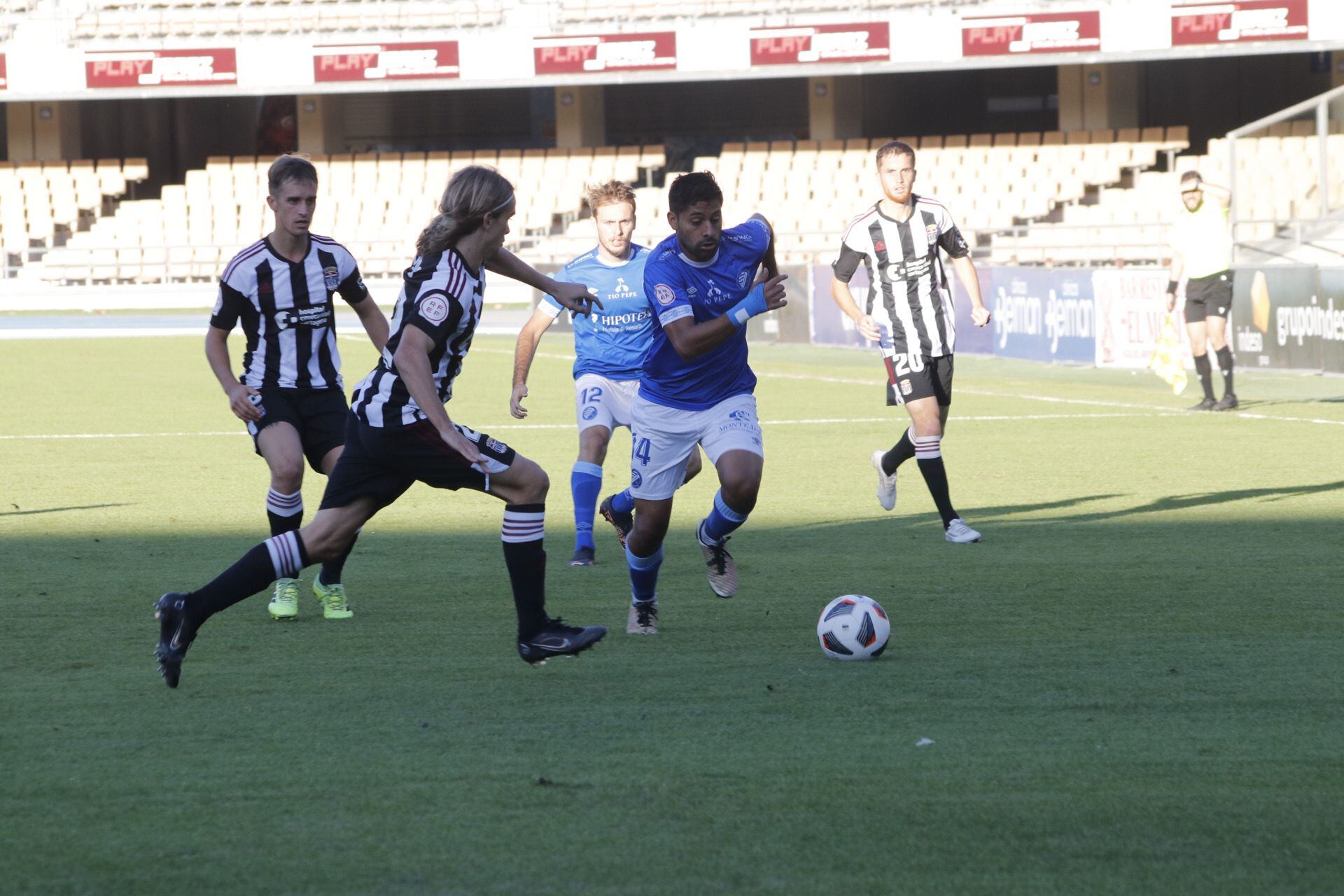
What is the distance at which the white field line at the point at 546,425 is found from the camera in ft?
48.0

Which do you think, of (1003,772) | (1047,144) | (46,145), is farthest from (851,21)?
(1003,772)

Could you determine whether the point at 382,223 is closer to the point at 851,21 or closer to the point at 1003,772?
the point at 851,21

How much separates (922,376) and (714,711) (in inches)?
166

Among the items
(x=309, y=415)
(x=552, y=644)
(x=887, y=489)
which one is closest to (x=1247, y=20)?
(x=887, y=489)

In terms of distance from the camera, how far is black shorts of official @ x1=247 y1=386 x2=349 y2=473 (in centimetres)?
692

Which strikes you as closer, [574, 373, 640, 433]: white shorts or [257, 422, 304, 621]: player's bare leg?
[257, 422, 304, 621]: player's bare leg

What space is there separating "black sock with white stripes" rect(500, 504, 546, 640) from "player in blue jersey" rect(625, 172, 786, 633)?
70cm

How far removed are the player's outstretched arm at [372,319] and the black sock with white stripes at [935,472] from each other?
3106mm

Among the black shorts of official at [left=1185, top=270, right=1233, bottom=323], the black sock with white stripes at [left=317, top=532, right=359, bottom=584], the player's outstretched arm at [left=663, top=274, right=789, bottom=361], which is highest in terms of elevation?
the player's outstretched arm at [left=663, top=274, right=789, bottom=361]

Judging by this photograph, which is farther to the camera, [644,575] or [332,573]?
[332,573]

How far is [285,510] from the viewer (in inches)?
275

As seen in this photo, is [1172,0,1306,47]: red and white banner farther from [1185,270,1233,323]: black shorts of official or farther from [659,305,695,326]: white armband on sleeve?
[659,305,695,326]: white armband on sleeve

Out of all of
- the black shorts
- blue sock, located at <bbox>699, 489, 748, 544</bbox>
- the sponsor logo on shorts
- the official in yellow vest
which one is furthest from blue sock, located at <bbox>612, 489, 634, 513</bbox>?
the official in yellow vest

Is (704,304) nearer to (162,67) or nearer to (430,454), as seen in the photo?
(430,454)
